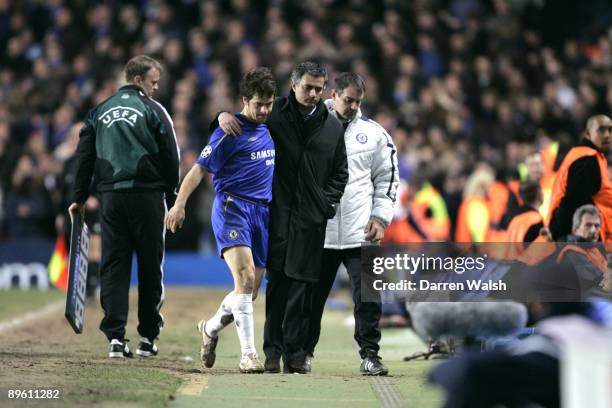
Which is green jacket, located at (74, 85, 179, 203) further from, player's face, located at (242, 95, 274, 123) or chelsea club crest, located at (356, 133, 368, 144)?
chelsea club crest, located at (356, 133, 368, 144)

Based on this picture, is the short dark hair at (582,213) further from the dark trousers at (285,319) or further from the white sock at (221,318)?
the white sock at (221,318)

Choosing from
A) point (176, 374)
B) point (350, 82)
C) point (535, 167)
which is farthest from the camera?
point (535, 167)

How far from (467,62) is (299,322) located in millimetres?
15659

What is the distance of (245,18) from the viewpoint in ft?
81.4

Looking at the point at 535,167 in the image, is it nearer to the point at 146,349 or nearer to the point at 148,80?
the point at 148,80

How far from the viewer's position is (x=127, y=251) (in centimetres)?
1028

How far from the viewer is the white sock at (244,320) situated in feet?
30.3

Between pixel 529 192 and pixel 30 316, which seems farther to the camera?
pixel 30 316

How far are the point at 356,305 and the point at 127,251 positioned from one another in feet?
6.43

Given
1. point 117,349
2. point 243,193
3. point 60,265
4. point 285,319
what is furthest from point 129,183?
point 60,265

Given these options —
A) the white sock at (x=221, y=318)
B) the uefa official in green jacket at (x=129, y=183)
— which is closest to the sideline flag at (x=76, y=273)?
the uefa official in green jacket at (x=129, y=183)

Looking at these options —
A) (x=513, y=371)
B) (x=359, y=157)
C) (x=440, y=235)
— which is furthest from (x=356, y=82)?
(x=440, y=235)

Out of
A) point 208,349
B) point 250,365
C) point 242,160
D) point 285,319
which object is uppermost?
point 242,160

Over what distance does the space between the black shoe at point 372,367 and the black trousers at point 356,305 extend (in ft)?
0.20
